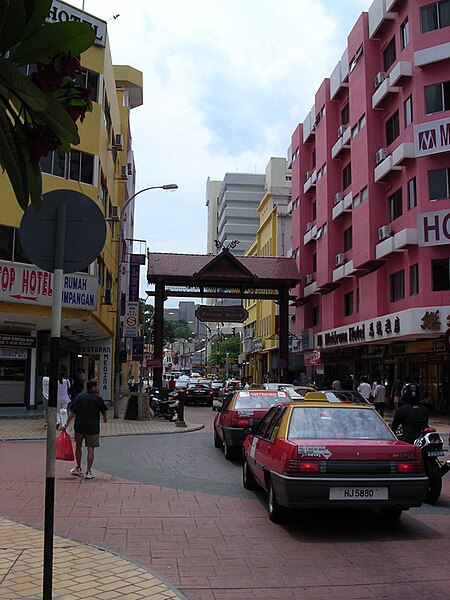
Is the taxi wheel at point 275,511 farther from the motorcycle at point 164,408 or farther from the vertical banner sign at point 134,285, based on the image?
the vertical banner sign at point 134,285

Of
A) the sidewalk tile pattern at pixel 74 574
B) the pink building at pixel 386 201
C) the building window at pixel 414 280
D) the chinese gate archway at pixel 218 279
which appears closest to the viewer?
the sidewalk tile pattern at pixel 74 574

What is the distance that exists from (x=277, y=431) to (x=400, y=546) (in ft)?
6.96

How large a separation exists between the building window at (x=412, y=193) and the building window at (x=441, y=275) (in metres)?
2.93

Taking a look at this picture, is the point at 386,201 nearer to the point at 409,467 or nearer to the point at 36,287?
the point at 36,287

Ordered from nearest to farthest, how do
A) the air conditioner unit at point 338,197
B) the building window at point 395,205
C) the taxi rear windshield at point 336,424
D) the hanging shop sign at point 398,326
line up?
the taxi rear windshield at point 336,424
the hanging shop sign at point 398,326
the building window at point 395,205
the air conditioner unit at point 338,197

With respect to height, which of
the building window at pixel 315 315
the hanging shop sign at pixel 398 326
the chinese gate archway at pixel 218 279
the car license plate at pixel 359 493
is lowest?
the car license plate at pixel 359 493

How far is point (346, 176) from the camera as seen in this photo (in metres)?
40.1

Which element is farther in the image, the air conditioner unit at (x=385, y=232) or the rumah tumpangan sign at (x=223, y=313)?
the rumah tumpangan sign at (x=223, y=313)

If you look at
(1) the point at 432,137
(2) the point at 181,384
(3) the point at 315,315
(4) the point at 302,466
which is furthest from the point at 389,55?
(4) the point at 302,466

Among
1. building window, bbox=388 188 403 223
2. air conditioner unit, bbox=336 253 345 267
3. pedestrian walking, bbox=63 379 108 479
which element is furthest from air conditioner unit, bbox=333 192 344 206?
pedestrian walking, bbox=63 379 108 479

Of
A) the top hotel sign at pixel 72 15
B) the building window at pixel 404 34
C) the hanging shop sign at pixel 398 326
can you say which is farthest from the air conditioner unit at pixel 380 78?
the top hotel sign at pixel 72 15

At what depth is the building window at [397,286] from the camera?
31.0 metres

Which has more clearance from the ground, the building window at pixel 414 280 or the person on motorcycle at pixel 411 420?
the building window at pixel 414 280

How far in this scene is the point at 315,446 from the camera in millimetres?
7496
